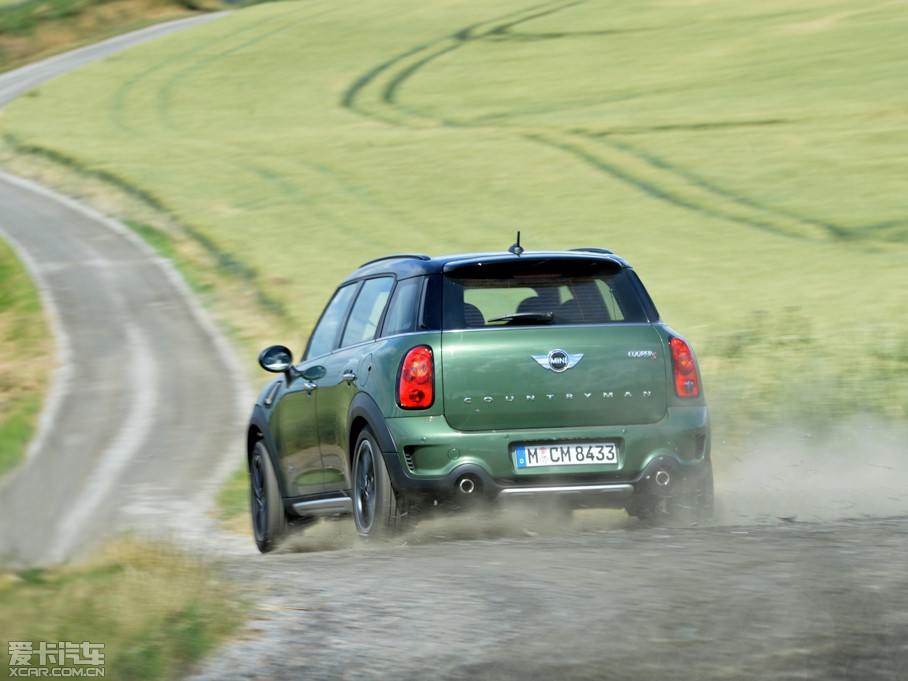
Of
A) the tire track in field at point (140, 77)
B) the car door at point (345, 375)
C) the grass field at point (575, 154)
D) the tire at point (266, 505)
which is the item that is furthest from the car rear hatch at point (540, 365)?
the tire track in field at point (140, 77)

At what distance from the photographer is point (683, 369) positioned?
26.0 ft

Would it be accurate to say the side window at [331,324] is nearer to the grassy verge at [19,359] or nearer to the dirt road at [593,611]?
the dirt road at [593,611]

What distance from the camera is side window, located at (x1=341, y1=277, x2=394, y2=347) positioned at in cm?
849

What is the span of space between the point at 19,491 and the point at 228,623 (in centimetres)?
1034

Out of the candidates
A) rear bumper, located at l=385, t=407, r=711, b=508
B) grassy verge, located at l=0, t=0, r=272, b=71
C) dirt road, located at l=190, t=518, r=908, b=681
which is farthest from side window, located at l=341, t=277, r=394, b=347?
grassy verge, located at l=0, t=0, r=272, b=71

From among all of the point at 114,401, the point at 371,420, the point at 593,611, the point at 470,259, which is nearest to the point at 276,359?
the point at 371,420

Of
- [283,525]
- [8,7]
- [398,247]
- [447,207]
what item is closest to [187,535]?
[283,525]

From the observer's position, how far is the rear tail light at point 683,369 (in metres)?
7.92

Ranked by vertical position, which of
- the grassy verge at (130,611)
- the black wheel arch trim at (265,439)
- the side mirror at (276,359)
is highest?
the side mirror at (276,359)

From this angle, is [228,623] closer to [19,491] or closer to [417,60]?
[19,491]

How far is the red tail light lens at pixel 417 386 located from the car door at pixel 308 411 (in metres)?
1.31

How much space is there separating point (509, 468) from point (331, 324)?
7.02ft

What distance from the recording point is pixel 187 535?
1156 cm

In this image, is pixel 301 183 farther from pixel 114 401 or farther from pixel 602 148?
pixel 114 401
